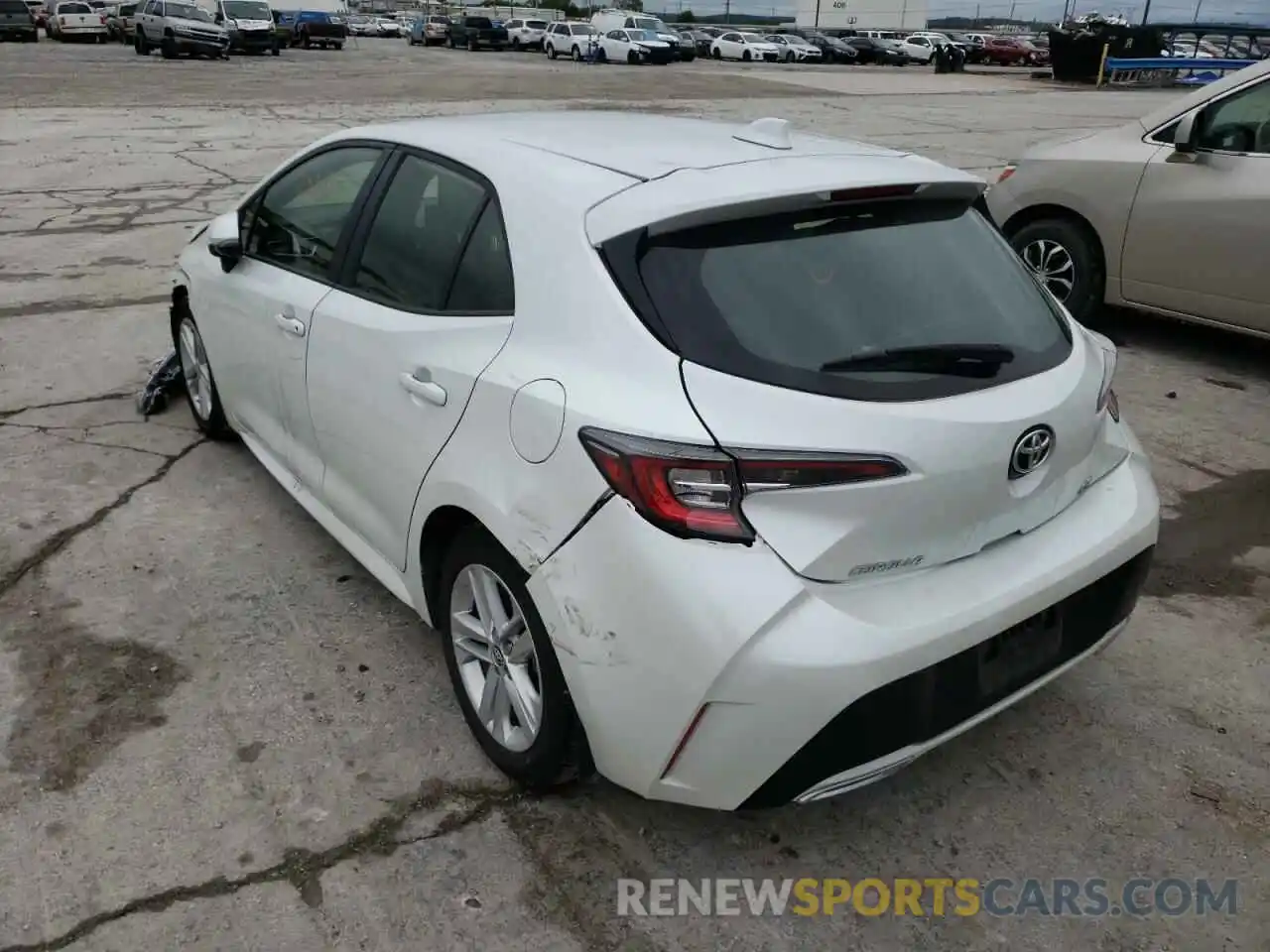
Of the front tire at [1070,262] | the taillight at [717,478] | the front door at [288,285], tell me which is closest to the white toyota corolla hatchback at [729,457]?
the taillight at [717,478]

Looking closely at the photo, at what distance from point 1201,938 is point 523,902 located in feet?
4.99

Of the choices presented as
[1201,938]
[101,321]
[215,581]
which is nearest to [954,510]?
[1201,938]

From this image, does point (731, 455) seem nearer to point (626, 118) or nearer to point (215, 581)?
point (626, 118)

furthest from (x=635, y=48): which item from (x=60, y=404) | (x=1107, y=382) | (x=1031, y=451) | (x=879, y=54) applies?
(x=1031, y=451)

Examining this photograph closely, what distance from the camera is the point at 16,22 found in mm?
45469

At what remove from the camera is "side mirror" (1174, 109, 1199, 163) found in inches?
224

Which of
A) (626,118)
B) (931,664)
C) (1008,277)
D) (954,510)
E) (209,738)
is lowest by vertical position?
(209,738)

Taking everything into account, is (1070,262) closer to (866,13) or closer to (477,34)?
(477,34)

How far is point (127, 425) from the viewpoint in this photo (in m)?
5.16

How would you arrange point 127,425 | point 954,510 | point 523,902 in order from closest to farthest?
1. point 954,510
2. point 523,902
3. point 127,425

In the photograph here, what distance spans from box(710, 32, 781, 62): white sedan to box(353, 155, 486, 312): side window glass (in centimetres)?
5124

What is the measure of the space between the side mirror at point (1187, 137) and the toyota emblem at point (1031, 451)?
422cm

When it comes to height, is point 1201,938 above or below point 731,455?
below

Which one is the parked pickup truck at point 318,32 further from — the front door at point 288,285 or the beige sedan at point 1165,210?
the front door at point 288,285
